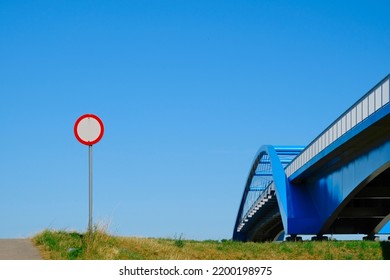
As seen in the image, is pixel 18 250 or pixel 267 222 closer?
pixel 18 250

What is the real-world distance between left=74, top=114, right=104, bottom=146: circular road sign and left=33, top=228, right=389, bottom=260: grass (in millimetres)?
1638

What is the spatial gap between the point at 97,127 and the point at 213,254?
3.62 metres

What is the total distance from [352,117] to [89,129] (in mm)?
16280

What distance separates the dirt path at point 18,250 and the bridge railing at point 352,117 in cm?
1325

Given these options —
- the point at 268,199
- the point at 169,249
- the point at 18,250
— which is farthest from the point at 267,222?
the point at 18,250

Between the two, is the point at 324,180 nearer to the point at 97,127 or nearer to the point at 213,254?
the point at 213,254

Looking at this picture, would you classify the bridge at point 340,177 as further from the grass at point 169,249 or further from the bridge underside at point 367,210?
the grass at point 169,249

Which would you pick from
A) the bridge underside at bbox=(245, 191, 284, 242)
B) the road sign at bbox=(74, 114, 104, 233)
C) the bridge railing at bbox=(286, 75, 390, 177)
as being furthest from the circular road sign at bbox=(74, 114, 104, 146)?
the bridge underside at bbox=(245, 191, 284, 242)

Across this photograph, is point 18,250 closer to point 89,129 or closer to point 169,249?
point 89,129

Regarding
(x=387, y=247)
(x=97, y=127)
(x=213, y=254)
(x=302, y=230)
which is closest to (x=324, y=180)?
(x=302, y=230)

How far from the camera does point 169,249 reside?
14078 millimetres

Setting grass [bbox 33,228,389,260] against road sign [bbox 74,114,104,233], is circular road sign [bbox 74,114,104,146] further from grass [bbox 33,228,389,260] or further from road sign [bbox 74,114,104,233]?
grass [bbox 33,228,389,260]

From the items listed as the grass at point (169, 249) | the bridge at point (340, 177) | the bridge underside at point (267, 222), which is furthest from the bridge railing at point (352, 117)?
the bridge underside at point (267, 222)
